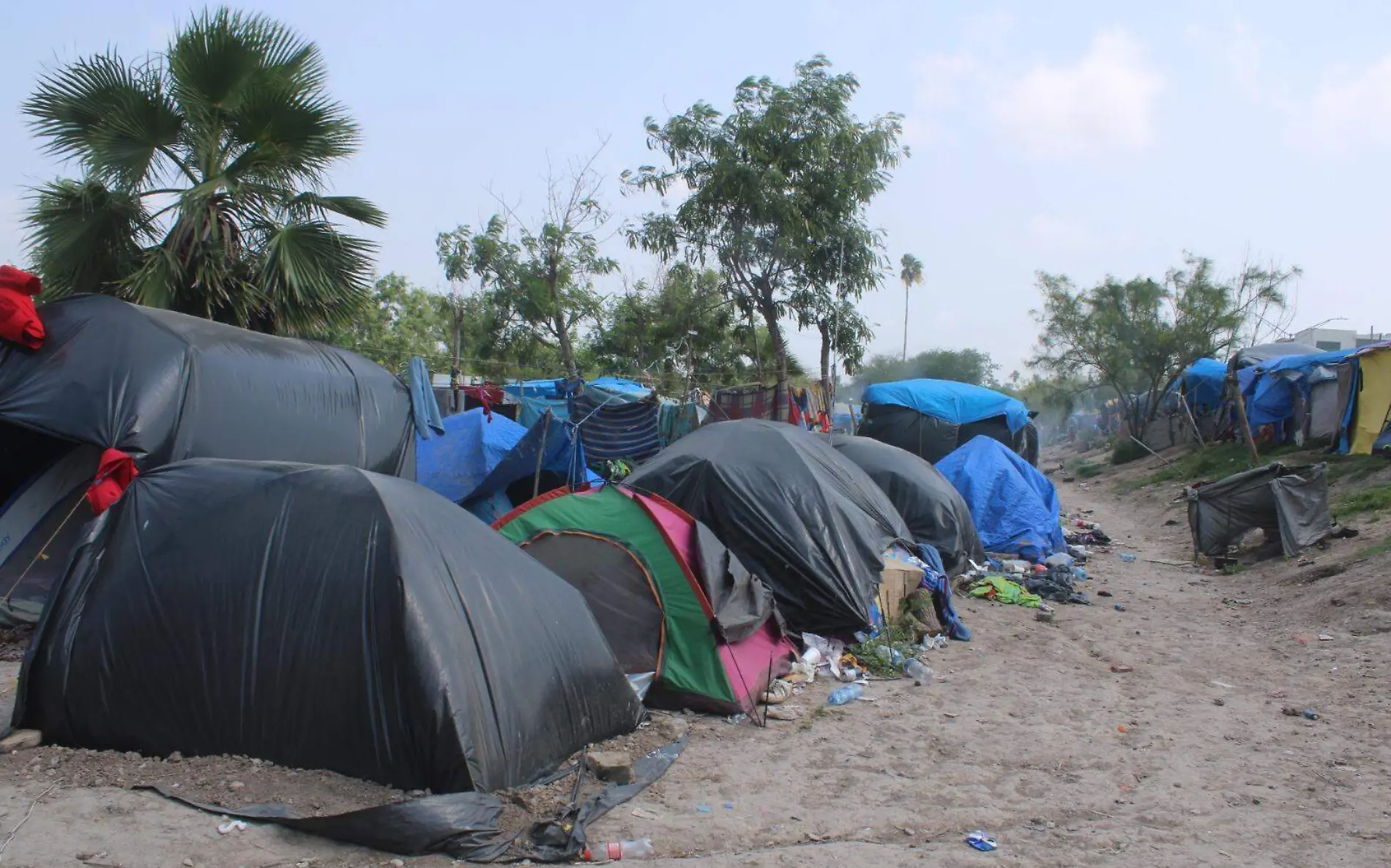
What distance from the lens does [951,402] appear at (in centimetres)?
1978

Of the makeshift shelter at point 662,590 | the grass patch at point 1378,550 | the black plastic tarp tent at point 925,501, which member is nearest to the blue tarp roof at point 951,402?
the black plastic tarp tent at point 925,501

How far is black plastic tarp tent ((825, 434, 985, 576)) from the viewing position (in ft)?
37.4

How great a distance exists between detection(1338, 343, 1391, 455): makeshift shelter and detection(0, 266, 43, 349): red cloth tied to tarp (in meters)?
17.4

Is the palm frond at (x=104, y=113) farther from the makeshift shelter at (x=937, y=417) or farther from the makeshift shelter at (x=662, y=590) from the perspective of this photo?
the makeshift shelter at (x=937, y=417)

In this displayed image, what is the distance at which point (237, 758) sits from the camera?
4.70m

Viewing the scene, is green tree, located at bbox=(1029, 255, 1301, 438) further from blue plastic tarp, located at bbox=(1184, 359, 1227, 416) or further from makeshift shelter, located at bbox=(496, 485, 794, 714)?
makeshift shelter, located at bbox=(496, 485, 794, 714)

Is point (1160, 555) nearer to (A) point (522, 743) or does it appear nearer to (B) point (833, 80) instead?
(B) point (833, 80)

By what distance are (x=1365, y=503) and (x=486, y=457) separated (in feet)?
36.6

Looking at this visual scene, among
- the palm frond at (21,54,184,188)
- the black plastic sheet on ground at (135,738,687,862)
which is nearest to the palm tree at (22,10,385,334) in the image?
the palm frond at (21,54,184,188)

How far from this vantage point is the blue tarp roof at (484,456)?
11.1 meters

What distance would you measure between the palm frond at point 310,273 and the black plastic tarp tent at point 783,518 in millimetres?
3233

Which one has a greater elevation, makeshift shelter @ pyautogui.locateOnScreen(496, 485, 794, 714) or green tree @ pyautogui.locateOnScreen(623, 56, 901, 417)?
green tree @ pyautogui.locateOnScreen(623, 56, 901, 417)

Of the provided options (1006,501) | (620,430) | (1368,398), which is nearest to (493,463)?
(620,430)

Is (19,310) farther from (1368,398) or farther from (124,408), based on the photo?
(1368,398)
